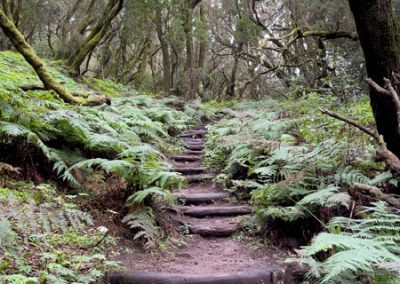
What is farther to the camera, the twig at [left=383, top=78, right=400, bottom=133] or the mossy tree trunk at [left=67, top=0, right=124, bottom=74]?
the mossy tree trunk at [left=67, top=0, right=124, bottom=74]

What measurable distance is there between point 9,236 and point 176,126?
7249mm

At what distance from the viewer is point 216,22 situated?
86.2ft

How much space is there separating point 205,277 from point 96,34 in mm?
10945

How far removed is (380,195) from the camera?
3928 mm

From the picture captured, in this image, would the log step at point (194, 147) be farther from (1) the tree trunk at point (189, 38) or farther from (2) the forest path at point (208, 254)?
(1) the tree trunk at point (189, 38)

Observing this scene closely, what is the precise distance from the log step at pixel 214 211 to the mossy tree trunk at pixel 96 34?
8.62m

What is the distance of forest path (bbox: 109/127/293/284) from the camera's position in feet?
12.6

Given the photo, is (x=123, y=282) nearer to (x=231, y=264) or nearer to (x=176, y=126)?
(x=231, y=264)

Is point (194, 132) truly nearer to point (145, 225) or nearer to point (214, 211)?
point (214, 211)

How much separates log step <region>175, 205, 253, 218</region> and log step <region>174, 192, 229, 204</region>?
0.38 meters

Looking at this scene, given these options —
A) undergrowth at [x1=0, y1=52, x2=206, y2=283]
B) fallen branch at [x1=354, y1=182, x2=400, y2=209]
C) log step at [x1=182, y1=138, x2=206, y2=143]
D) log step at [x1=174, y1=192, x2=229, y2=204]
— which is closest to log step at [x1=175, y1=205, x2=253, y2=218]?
log step at [x1=174, y1=192, x2=229, y2=204]

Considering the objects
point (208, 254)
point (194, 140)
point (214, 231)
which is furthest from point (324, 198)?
point (194, 140)

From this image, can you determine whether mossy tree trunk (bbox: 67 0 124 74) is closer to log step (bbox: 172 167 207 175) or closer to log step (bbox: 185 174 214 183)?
log step (bbox: 172 167 207 175)

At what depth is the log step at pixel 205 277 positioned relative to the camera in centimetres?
370
